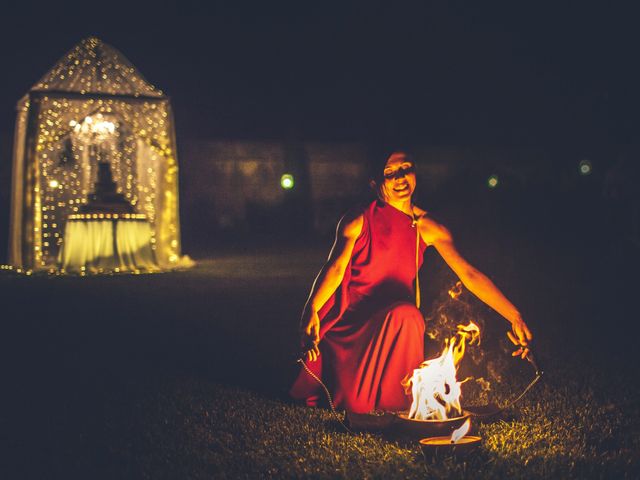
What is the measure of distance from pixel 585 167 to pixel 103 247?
2035cm

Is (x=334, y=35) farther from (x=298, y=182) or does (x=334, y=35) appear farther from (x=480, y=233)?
(x=480, y=233)

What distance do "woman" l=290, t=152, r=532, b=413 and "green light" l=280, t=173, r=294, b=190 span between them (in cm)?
2100

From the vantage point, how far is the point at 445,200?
2641 cm

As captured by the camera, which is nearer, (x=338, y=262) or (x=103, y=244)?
(x=338, y=262)

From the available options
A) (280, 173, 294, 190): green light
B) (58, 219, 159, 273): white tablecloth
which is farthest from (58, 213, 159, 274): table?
(280, 173, 294, 190): green light

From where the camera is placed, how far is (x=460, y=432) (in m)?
3.80

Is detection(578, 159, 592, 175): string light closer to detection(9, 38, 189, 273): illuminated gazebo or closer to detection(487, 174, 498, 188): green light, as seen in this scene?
detection(487, 174, 498, 188): green light

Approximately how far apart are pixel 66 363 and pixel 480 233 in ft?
50.3

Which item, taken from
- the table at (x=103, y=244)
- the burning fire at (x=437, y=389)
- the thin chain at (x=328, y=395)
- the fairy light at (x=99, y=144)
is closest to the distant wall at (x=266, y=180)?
the fairy light at (x=99, y=144)

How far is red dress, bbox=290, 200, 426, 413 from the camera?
4383 mm

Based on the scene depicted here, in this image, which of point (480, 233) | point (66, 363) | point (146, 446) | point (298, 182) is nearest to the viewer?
point (146, 446)

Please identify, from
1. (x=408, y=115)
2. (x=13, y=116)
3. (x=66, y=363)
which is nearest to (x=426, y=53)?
(x=408, y=115)

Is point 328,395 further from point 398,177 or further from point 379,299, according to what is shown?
point 398,177

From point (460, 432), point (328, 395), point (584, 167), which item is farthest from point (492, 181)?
point (460, 432)
